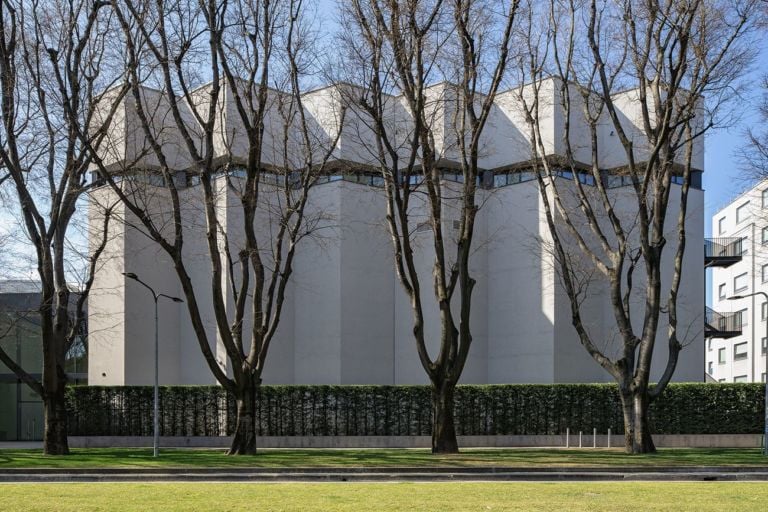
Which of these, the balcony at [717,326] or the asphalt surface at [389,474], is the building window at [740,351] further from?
the asphalt surface at [389,474]

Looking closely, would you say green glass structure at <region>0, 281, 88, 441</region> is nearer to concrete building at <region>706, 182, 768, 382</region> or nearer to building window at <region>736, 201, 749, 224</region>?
concrete building at <region>706, 182, 768, 382</region>

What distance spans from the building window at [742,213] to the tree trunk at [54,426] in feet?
177

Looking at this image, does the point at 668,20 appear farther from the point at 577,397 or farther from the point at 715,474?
the point at 577,397

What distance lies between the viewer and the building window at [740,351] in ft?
228

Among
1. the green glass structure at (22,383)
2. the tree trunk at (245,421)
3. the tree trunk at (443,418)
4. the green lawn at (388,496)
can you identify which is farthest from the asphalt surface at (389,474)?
the green glass structure at (22,383)

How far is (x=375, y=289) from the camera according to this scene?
38.0 metres

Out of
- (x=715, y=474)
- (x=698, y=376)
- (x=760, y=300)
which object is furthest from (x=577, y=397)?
(x=760, y=300)

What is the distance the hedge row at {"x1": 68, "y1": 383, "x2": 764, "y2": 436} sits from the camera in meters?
34.4

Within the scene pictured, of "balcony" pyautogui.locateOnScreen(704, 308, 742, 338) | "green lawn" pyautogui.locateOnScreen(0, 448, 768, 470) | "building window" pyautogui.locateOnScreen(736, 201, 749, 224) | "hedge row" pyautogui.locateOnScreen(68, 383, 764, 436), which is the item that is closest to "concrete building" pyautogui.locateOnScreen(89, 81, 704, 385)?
"hedge row" pyautogui.locateOnScreen(68, 383, 764, 436)

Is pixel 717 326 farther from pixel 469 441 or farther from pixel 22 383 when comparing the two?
pixel 22 383

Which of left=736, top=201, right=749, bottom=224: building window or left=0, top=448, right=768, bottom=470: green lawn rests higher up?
left=736, top=201, right=749, bottom=224: building window

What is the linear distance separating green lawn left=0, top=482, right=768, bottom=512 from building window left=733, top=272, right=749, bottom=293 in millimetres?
53108

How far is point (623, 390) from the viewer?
27.4m

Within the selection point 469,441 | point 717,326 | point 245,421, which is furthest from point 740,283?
point 245,421
